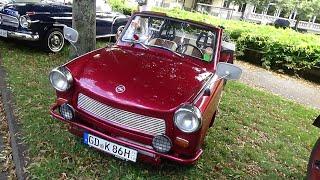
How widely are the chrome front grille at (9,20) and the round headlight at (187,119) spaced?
226 inches

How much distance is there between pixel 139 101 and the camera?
3498mm

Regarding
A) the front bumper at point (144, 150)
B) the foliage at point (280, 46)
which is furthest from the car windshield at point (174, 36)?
the foliage at point (280, 46)

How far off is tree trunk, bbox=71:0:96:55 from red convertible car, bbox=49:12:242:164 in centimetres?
181

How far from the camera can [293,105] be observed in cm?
784

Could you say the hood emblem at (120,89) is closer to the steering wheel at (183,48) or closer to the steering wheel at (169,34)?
the steering wheel at (183,48)

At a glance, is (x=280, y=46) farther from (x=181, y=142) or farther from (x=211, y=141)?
(x=181, y=142)

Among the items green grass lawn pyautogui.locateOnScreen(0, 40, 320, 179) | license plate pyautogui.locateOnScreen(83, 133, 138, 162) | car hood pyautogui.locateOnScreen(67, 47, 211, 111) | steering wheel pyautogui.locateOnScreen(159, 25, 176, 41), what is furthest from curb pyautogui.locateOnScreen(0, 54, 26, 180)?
steering wheel pyautogui.locateOnScreen(159, 25, 176, 41)

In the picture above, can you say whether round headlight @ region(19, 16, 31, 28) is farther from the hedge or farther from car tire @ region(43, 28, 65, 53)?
the hedge

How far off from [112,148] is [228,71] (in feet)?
4.82

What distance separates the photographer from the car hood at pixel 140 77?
11.6 ft

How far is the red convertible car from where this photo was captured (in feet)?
11.4

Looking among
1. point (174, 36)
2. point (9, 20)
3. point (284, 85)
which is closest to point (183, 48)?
point (174, 36)

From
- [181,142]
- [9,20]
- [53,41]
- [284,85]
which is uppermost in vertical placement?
[9,20]

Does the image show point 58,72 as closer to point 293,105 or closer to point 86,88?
point 86,88
